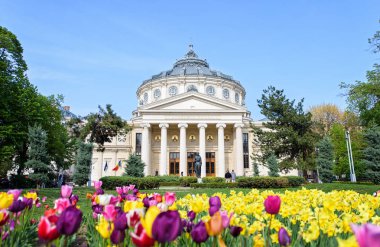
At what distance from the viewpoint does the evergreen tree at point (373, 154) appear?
93.6 ft

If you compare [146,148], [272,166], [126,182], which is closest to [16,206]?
[126,182]

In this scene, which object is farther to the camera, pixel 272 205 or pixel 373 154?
pixel 373 154

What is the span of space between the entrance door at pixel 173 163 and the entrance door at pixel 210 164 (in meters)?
5.01

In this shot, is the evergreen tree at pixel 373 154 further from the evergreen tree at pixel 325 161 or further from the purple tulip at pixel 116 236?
the purple tulip at pixel 116 236

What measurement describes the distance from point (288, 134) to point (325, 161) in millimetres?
4732

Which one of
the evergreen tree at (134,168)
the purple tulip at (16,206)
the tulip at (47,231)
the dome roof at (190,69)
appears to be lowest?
the tulip at (47,231)

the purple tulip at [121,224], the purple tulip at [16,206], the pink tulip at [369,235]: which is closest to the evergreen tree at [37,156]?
the purple tulip at [16,206]

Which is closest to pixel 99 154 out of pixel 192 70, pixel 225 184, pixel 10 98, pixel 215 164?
pixel 215 164

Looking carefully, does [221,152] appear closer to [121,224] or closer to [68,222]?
[121,224]

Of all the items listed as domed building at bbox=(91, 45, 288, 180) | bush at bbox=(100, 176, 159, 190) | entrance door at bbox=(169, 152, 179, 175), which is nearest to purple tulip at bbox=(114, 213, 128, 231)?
bush at bbox=(100, 176, 159, 190)

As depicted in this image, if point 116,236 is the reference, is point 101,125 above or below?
above

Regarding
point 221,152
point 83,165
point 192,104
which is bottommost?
point 83,165

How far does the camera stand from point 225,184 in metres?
25.5

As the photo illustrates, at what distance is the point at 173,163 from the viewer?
48.6 meters
